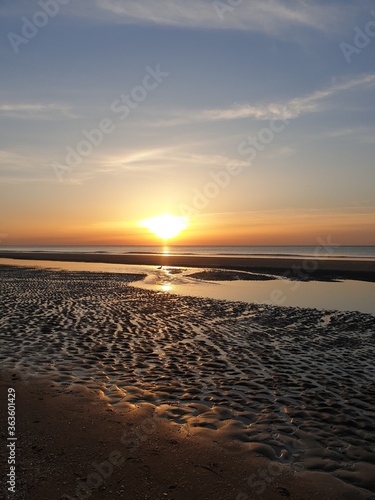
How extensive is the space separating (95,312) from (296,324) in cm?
1121

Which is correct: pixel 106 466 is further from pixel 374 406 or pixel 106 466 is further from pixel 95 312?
pixel 95 312

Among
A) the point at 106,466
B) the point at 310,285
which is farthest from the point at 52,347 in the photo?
the point at 310,285

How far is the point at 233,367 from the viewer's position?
42.5ft

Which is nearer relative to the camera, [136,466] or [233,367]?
[136,466]

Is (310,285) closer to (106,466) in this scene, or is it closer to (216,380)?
(216,380)

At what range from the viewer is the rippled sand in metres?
8.20

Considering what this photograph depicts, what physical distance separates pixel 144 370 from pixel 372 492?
24.4ft

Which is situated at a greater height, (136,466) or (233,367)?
(136,466)

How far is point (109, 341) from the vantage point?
52.5 ft

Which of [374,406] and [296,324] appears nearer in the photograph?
[374,406]

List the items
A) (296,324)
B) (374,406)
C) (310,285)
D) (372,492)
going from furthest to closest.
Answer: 1. (310,285)
2. (296,324)
3. (374,406)
4. (372,492)

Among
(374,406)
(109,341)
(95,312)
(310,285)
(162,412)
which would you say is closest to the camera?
(162,412)

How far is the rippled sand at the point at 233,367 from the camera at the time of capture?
8.20 m

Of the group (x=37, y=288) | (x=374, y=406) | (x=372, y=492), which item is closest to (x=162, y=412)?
(x=372, y=492)
